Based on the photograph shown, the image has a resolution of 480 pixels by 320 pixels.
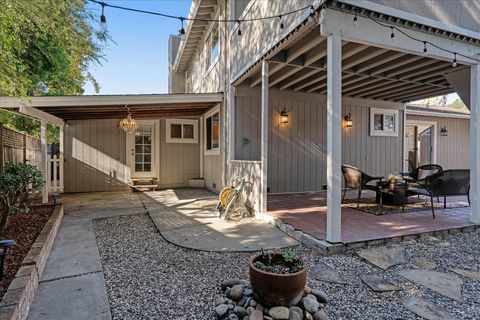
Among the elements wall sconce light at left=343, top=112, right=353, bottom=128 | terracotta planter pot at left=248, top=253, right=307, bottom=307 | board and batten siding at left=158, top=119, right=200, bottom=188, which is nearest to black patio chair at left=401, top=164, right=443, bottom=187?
wall sconce light at left=343, top=112, right=353, bottom=128

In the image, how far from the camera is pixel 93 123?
27.8 ft

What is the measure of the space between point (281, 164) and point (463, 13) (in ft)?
14.0

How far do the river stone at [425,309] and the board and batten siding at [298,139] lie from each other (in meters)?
4.49

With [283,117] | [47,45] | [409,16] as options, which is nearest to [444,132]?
[283,117]

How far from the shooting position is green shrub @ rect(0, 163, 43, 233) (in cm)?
351

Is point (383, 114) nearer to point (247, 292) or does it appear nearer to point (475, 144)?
point (475, 144)

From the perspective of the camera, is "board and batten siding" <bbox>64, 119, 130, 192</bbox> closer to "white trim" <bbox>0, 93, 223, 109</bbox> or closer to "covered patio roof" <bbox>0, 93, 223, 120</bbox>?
"covered patio roof" <bbox>0, 93, 223, 120</bbox>

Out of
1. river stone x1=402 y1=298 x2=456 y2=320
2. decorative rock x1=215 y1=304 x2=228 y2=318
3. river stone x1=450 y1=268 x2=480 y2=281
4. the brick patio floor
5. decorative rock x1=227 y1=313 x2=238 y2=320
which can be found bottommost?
river stone x1=402 y1=298 x2=456 y2=320

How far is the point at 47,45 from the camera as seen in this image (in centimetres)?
817

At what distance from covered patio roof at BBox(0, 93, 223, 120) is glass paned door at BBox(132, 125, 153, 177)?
0.67 m

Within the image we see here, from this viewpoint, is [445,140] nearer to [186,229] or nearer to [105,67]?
[186,229]

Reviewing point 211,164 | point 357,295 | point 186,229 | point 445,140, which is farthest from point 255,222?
point 445,140

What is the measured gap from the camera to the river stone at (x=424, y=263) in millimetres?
3051

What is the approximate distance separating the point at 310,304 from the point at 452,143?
11.6 meters
